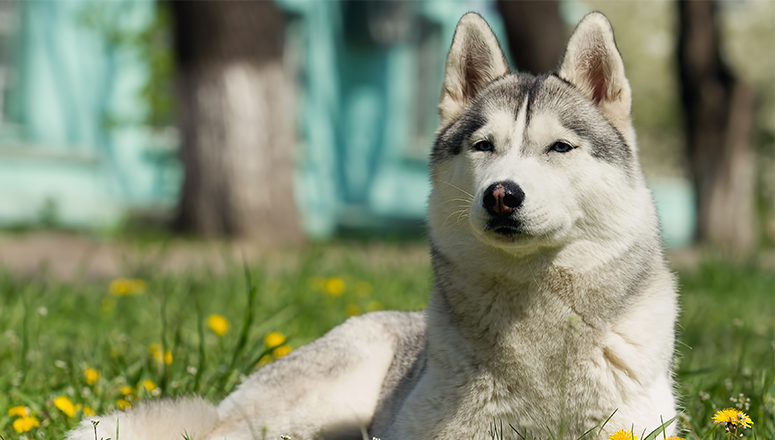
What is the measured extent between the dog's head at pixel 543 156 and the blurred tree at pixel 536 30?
688 cm

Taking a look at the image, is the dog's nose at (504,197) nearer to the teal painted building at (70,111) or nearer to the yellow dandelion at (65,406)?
the yellow dandelion at (65,406)

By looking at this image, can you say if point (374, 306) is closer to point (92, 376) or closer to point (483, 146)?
point (92, 376)

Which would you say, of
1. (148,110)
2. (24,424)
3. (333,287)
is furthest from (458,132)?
(148,110)

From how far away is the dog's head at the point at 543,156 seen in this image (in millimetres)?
2326

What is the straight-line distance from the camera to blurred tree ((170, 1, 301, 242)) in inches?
328

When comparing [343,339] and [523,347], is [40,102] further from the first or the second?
[523,347]

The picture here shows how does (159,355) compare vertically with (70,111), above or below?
below

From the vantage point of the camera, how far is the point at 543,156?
2459 mm

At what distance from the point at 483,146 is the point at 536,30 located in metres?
7.40

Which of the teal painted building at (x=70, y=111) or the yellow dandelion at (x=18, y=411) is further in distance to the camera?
the teal painted building at (x=70, y=111)

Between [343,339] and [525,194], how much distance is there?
3.94ft

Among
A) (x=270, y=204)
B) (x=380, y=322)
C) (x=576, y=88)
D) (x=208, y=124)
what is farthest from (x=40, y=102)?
(x=576, y=88)

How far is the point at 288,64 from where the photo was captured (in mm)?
13281

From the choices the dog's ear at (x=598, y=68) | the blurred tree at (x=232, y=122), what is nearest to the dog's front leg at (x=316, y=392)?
the dog's ear at (x=598, y=68)
